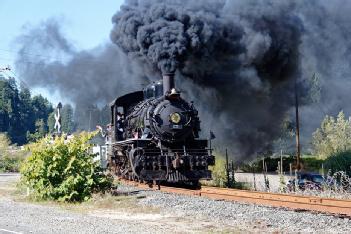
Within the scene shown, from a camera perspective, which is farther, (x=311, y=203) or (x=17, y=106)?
(x=17, y=106)

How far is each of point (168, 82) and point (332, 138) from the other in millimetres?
19433

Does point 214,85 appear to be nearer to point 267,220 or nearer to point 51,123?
point 267,220

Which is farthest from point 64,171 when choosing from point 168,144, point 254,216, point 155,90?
point 254,216

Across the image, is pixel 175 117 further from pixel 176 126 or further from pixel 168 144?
pixel 168 144

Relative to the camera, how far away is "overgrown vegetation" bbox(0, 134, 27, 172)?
3813 centimetres

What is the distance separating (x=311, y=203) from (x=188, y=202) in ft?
8.93

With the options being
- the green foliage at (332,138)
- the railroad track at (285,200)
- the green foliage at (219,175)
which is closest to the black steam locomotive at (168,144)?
the railroad track at (285,200)

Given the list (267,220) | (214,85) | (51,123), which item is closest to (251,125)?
(214,85)

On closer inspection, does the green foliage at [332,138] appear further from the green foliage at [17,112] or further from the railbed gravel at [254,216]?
the green foliage at [17,112]

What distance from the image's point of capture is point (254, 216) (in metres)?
9.19

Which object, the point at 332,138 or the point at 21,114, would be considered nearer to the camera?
the point at 332,138

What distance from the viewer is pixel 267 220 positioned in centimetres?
872

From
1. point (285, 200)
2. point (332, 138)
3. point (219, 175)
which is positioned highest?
point (332, 138)

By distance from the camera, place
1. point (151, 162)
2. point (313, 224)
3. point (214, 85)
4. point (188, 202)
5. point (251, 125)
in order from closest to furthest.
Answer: point (313, 224)
point (188, 202)
point (151, 162)
point (214, 85)
point (251, 125)
